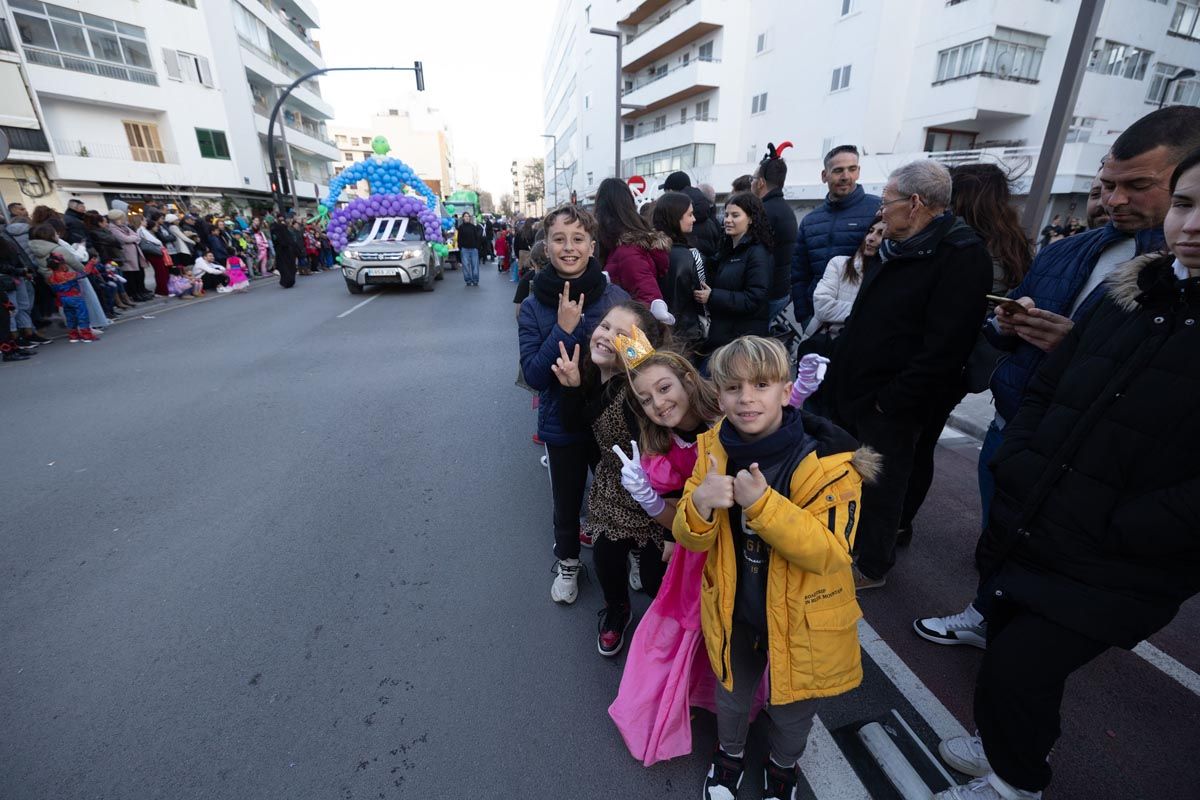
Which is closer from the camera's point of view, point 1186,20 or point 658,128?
point 1186,20

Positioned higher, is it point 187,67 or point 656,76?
point 656,76

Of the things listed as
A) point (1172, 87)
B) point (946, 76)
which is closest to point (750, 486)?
point (946, 76)

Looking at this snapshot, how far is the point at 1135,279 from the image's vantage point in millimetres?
1432

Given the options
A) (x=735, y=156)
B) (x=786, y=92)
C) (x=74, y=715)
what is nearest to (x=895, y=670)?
(x=74, y=715)

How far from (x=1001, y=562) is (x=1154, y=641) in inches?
65.9

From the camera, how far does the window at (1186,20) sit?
1925 cm

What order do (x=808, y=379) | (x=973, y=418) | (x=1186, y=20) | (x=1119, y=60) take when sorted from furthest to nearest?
1. (x=1186, y=20)
2. (x=1119, y=60)
3. (x=973, y=418)
4. (x=808, y=379)

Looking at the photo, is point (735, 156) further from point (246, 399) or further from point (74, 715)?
point (74, 715)

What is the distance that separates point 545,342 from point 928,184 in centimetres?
175

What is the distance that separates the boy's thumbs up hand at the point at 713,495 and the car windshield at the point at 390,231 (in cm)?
1302

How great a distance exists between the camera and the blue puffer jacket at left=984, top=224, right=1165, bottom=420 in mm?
2004

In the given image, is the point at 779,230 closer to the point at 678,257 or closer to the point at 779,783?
the point at 678,257

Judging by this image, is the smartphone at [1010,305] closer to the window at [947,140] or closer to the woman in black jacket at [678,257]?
the woman in black jacket at [678,257]

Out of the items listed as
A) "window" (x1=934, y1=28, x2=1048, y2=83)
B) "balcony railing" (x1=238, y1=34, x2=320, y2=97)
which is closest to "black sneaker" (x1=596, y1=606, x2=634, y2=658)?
"window" (x1=934, y1=28, x2=1048, y2=83)
